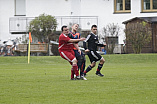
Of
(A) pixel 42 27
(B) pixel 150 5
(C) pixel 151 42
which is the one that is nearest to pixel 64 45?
(A) pixel 42 27

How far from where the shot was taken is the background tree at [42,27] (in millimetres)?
39062

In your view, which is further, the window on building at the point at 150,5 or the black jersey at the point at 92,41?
the window on building at the point at 150,5

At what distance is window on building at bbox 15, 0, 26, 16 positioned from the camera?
152 ft

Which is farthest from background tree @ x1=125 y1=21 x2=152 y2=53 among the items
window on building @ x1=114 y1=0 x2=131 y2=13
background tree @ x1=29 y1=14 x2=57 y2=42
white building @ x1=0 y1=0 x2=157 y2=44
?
window on building @ x1=114 y1=0 x2=131 y2=13

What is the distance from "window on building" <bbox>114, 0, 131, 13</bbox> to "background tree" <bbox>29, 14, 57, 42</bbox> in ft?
26.4

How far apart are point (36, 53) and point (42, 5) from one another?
1093cm

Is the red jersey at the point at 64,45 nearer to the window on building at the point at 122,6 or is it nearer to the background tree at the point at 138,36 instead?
the background tree at the point at 138,36

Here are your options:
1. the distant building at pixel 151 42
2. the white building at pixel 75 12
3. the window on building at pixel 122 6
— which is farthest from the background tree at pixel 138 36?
the window on building at pixel 122 6

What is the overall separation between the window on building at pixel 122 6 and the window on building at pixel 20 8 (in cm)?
960

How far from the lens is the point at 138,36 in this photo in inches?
1366

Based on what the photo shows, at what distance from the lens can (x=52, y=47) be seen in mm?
36000

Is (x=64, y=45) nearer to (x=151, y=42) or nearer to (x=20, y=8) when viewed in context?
(x=151, y=42)

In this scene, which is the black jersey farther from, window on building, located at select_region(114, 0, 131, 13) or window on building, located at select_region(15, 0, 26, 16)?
window on building, located at select_region(15, 0, 26, 16)

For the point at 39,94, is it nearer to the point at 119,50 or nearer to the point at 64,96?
the point at 64,96
